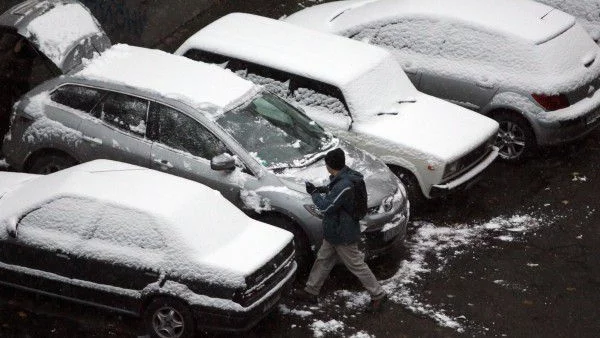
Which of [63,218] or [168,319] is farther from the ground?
[63,218]

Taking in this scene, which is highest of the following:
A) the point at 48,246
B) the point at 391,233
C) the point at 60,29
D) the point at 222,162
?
the point at 60,29

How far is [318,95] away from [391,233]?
87.1 inches

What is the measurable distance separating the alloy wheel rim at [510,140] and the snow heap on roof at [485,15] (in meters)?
1.17

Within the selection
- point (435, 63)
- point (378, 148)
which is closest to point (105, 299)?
point (378, 148)

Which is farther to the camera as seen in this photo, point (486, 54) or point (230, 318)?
point (486, 54)

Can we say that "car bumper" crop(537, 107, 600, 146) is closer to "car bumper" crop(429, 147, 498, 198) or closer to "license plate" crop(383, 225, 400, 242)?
"car bumper" crop(429, 147, 498, 198)

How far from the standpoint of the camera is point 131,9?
14344 millimetres

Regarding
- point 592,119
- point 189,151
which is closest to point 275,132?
point 189,151

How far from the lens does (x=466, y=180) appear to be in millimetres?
10500

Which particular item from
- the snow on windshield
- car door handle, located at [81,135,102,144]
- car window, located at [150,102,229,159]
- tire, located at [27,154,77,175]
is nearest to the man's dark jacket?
car window, located at [150,102,229,159]

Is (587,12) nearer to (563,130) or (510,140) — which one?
(563,130)

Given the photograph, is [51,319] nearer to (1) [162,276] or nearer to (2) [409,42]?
(1) [162,276]

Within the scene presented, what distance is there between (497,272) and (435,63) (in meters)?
3.51

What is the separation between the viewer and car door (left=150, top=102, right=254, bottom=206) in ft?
30.4
